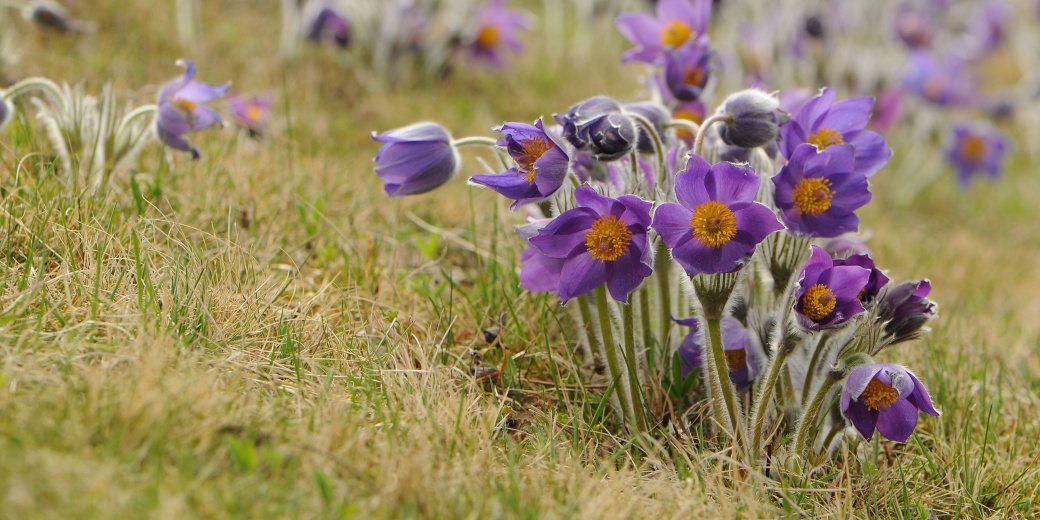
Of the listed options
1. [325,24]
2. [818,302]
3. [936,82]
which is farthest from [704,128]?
[936,82]

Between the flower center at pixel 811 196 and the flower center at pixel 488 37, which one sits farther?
the flower center at pixel 488 37

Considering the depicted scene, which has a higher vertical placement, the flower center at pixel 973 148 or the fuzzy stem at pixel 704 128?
the fuzzy stem at pixel 704 128

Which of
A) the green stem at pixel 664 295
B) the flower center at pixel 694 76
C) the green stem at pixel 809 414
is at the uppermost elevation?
the flower center at pixel 694 76

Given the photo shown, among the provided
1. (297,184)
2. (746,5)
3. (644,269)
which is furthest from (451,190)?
(746,5)

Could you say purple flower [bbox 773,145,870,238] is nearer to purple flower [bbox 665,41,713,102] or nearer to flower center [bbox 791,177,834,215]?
flower center [bbox 791,177,834,215]

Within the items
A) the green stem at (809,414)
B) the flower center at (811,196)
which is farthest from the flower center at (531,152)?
the green stem at (809,414)

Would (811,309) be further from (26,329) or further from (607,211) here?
(26,329)

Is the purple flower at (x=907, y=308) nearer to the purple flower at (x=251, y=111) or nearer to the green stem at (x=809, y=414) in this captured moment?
the green stem at (x=809, y=414)
